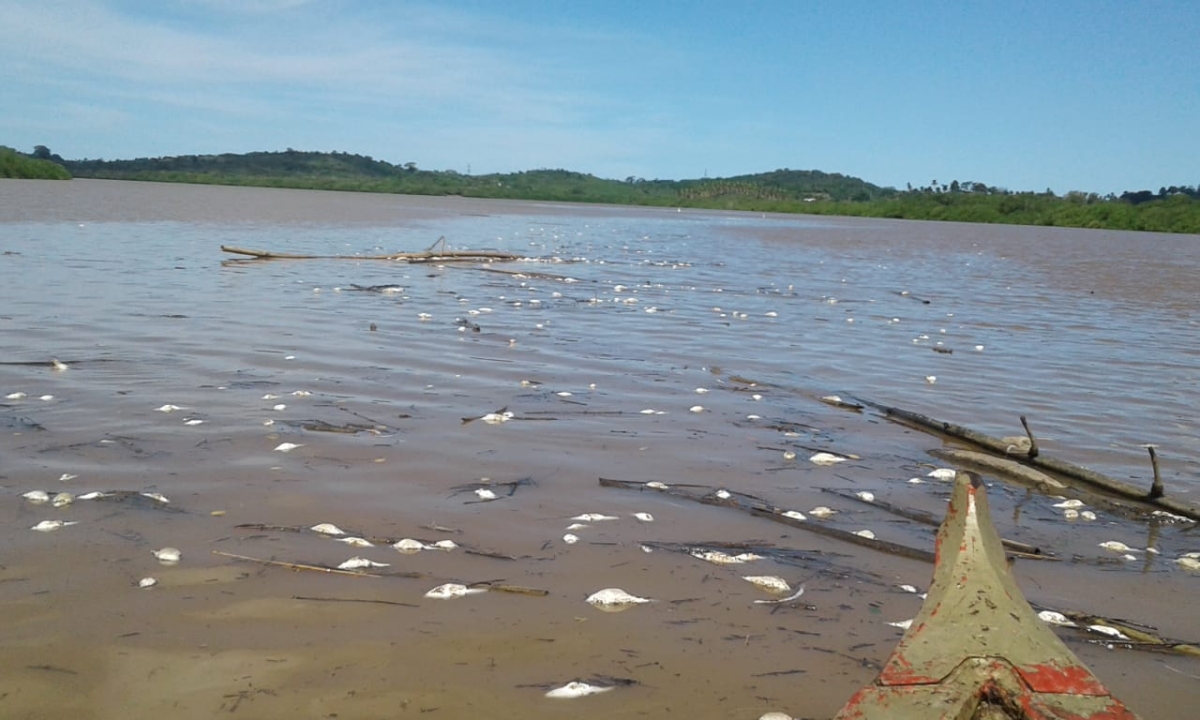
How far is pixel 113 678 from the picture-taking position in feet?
11.6

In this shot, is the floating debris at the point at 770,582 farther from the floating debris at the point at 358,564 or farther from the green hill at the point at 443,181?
the green hill at the point at 443,181

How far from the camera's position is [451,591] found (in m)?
4.41

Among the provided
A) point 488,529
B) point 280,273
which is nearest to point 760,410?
point 488,529

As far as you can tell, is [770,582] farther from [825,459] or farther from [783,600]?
[825,459]

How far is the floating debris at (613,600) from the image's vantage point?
173 inches

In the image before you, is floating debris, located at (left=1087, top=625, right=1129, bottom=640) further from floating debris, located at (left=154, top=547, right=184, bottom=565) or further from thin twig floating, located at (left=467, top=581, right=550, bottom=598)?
floating debris, located at (left=154, top=547, right=184, bottom=565)

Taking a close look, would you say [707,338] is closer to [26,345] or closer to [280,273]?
[26,345]

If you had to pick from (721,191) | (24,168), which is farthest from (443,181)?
(24,168)

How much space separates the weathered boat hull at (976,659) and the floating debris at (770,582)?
1.14 m

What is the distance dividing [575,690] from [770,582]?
1510mm

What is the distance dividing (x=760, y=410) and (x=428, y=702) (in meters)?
5.64

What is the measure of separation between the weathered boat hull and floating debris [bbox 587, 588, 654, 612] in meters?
1.47

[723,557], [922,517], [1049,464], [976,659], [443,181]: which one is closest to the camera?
[976,659]

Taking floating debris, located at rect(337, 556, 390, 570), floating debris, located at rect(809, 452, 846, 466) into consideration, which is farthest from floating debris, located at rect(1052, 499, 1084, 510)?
floating debris, located at rect(337, 556, 390, 570)
